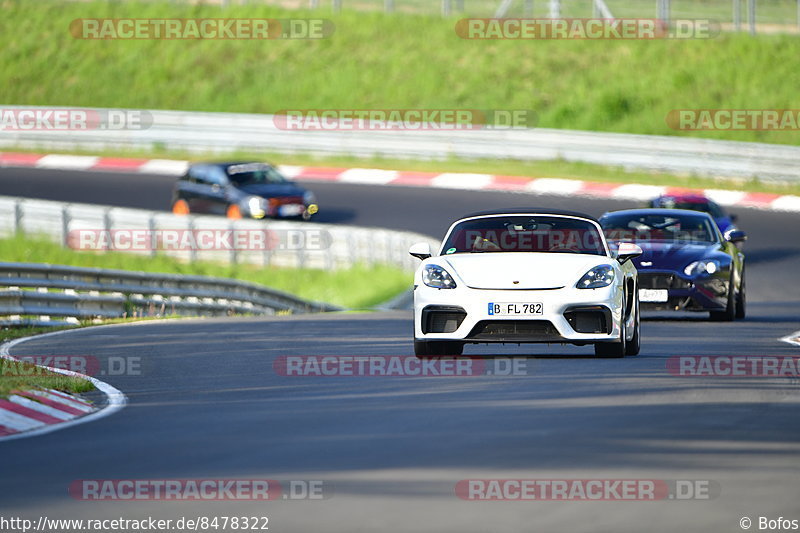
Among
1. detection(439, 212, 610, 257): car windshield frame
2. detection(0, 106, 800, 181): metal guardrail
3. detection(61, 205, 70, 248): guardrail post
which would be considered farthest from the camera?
detection(0, 106, 800, 181): metal guardrail

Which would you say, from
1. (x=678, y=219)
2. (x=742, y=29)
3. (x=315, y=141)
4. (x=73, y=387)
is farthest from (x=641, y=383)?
(x=742, y=29)

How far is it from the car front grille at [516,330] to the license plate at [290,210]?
21.0 meters

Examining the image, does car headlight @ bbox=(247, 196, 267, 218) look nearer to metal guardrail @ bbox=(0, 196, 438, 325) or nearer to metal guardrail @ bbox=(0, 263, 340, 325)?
metal guardrail @ bbox=(0, 196, 438, 325)

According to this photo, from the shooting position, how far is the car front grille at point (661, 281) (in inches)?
717

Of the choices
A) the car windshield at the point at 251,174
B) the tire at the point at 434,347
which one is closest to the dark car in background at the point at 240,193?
the car windshield at the point at 251,174

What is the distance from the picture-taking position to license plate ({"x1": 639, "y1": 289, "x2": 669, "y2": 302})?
18234 millimetres

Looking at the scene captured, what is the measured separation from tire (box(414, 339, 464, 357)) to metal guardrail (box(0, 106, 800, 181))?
24.5 metres

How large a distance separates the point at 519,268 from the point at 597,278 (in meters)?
0.69

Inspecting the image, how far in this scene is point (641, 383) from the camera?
11703mm

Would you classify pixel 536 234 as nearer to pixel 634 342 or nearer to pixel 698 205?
pixel 634 342

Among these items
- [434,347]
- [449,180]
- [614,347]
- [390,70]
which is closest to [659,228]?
[614,347]

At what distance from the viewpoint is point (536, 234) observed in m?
14.4

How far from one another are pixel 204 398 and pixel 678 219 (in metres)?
10.1

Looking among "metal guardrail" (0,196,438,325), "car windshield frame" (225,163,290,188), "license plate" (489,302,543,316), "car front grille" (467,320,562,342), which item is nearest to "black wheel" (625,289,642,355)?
"car front grille" (467,320,562,342)
